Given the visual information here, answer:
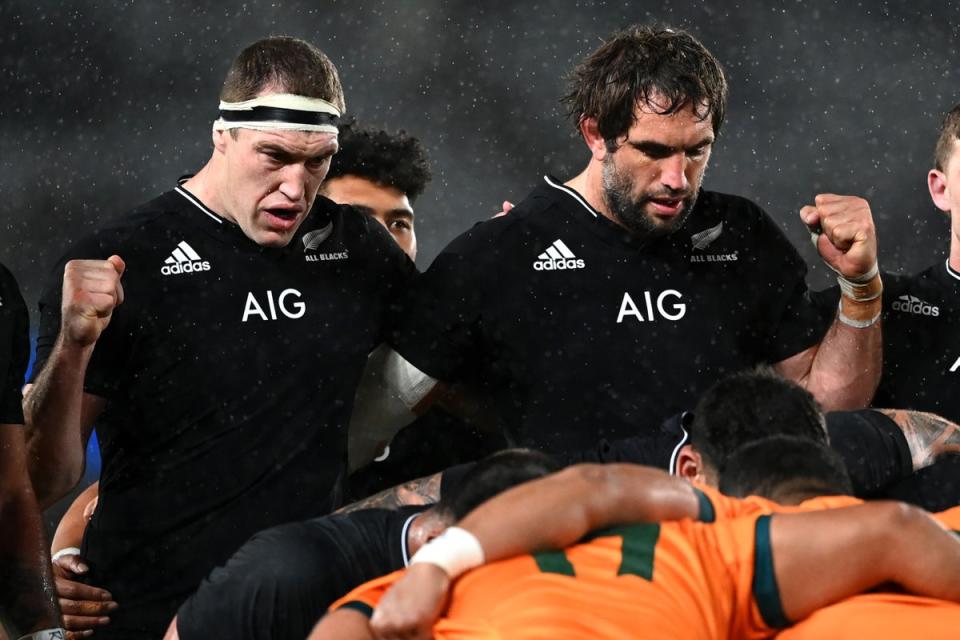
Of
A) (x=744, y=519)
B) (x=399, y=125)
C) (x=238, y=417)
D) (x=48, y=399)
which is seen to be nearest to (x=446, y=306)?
(x=238, y=417)

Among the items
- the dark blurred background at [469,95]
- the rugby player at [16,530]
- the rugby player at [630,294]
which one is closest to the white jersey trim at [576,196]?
the rugby player at [630,294]

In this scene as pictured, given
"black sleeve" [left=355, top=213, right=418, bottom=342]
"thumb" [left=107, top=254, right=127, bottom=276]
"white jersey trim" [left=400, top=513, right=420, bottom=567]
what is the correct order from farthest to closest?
"black sleeve" [left=355, top=213, right=418, bottom=342]
"thumb" [left=107, top=254, right=127, bottom=276]
"white jersey trim" [left=400, top=513, right=420, bottom=567]

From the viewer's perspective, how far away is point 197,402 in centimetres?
372

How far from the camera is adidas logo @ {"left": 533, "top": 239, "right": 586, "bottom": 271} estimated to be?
3.94 metres

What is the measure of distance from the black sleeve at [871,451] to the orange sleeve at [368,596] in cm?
114

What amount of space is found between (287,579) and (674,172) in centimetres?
150

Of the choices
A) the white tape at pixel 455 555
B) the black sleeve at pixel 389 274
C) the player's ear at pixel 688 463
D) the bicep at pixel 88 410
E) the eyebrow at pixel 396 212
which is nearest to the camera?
the white tape at pixel 455 555

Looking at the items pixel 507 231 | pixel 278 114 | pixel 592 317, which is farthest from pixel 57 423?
pixel 592 317

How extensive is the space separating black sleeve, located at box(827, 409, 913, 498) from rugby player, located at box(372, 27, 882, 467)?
1.69 ft

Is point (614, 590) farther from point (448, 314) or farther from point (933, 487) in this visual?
point (448, 314)

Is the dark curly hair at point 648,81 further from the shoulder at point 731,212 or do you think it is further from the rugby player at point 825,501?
the rugby player at point 825,501

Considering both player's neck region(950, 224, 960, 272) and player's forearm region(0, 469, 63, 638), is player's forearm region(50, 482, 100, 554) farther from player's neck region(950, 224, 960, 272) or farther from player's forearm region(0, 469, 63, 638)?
player's neck region(950, 224, 960, 272)

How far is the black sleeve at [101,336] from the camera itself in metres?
3.66

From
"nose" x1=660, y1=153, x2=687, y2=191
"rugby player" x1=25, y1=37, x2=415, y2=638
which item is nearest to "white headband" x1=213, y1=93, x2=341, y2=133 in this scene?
"rugby player" x1=25, y1=37, x2=415, y2=638
